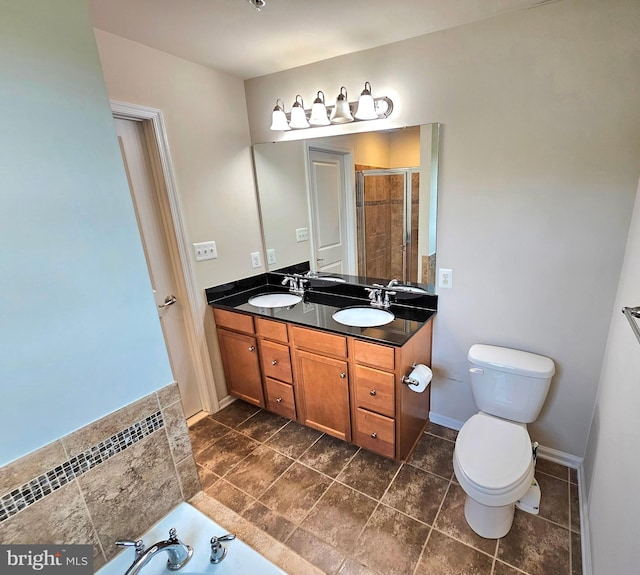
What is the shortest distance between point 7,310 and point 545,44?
2.27 meters

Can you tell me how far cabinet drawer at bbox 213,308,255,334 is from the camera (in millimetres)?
2223

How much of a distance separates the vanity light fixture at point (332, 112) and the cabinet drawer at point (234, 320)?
50.8 inches

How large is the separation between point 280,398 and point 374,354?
89cm

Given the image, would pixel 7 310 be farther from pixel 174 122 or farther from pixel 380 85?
pixel 380 85

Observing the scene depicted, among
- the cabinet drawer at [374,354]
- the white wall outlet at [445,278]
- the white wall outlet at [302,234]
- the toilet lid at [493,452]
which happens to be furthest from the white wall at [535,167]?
the white wall outlet at [302,234]

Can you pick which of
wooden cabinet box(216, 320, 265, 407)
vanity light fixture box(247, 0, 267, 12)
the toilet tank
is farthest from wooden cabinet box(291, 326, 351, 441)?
vanity light fixture box(247, 0, 267, 12)

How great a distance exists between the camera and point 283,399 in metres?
2.26

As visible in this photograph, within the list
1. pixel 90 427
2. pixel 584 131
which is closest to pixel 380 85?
pixel 584 131

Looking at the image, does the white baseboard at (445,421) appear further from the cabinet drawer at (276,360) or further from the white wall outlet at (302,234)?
the white wall outlet at (302,234)

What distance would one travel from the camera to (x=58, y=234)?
3.25ft

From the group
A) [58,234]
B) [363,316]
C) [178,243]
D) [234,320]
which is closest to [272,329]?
[234,320]

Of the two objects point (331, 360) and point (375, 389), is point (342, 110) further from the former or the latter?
point (375, 389)

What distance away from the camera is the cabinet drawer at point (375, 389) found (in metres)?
1.75

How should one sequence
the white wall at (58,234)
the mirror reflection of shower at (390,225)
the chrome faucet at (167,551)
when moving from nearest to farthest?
1. the white wall at (58,234)
2. the chrome faucet at (167,551)
3. the mirror reflection of shower at (390,225)
